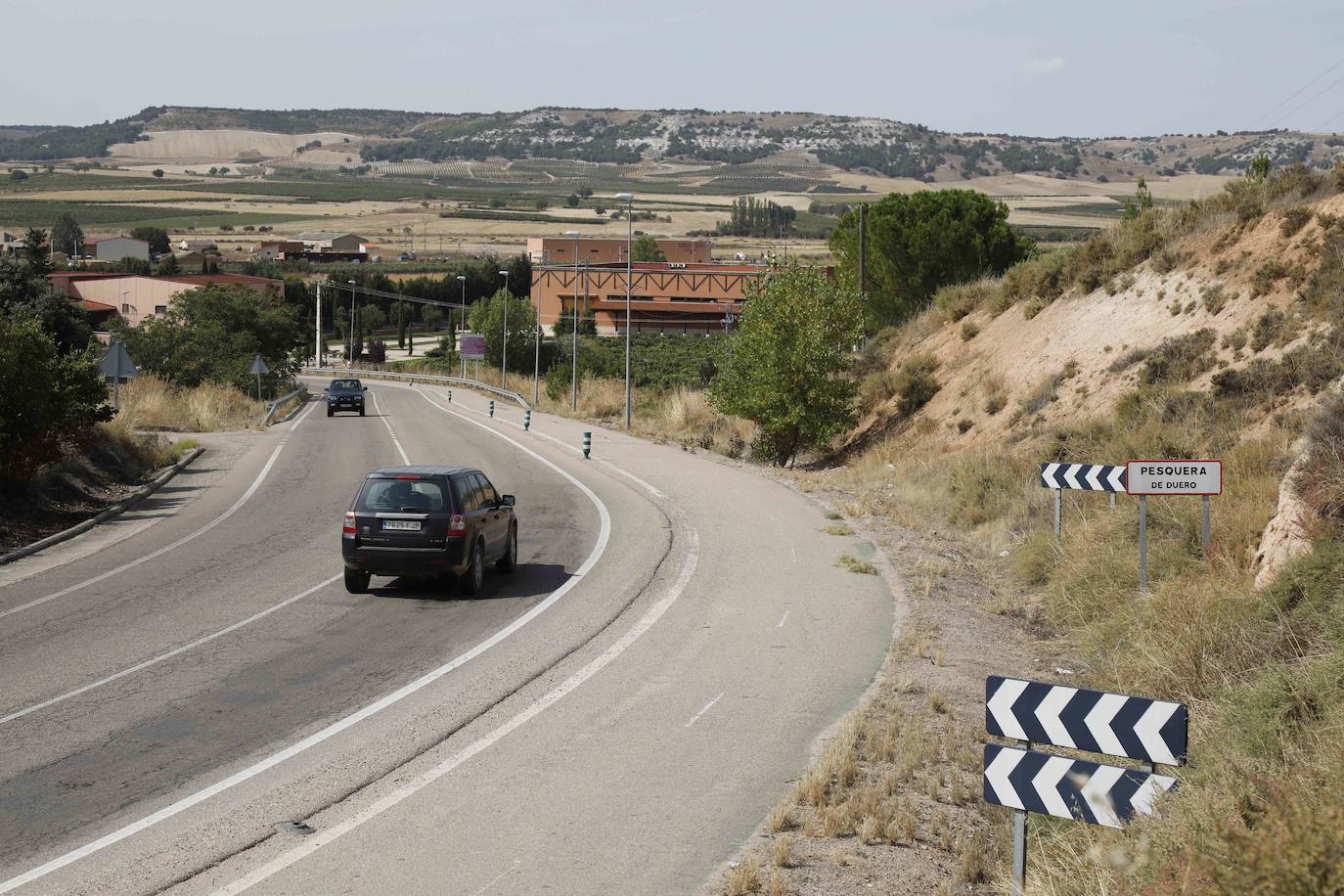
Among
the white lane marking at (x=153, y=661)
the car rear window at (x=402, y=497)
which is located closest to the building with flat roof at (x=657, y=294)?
the car rear window at (x=402, y=497)

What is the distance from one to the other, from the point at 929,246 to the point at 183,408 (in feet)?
96.2

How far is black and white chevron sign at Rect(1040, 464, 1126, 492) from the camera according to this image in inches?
620

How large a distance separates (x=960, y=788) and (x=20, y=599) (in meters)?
12.6

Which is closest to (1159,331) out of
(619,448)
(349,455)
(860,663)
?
(619,448)

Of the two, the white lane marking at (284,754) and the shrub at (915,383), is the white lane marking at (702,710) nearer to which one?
the white lane marking at (284,754)

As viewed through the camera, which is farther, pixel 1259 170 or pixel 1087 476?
pixel 1259 170

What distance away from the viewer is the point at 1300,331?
25141 millimetres

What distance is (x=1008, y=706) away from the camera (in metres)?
6.83

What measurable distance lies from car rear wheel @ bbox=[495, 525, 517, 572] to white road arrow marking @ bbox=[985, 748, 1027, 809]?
40.9 ft

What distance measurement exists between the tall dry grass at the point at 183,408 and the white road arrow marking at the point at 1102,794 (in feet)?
121

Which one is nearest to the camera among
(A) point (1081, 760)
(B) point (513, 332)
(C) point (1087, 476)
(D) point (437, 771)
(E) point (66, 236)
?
(A) point (1081, 760)

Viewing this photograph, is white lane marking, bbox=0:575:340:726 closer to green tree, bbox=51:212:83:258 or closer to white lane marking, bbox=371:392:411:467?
white lane marking, bbox=371:392:411:467

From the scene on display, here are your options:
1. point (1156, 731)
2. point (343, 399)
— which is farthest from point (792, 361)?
point (1156, 731)

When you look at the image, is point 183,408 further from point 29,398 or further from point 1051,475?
point 1051,475
